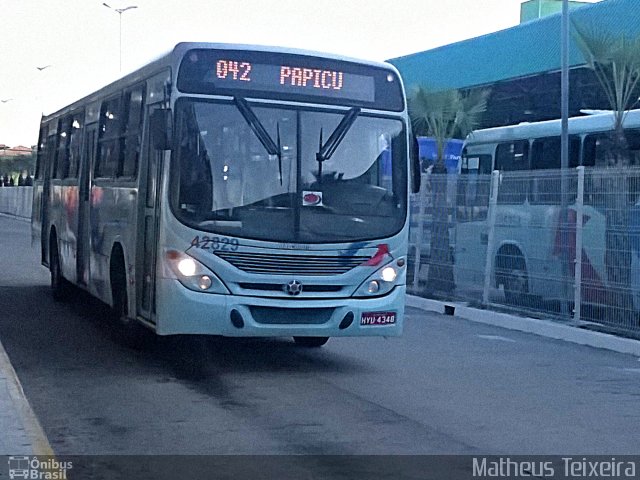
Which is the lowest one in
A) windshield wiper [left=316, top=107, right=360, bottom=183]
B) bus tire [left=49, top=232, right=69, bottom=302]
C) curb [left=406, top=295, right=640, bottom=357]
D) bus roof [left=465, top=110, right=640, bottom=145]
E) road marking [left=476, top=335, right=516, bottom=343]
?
road marking [left=476, top=335, right=516, bottom=343]

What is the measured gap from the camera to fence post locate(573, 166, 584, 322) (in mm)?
15273

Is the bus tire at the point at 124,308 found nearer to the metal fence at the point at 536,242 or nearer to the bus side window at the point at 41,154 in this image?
the metal fence at the point at 536,242

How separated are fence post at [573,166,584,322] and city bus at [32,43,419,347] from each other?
169 inches

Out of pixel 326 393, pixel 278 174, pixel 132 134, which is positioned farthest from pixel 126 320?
pixel 326 393

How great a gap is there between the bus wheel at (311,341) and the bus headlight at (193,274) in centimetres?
264

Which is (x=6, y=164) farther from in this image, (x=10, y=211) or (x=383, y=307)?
(x=383, y=307)

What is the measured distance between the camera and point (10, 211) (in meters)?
76.4

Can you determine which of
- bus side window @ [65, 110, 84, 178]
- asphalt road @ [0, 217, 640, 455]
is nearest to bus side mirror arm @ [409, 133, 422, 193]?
asphalt road @ [0, 217, 640, 455]

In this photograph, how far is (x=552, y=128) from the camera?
65.4 feet

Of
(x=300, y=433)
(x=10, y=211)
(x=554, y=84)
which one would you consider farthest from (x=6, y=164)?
(x=300, y=433)

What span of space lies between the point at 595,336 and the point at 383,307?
14.4ft

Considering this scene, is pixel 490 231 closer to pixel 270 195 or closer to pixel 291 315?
pixel 291 315

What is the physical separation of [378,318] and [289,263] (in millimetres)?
1147

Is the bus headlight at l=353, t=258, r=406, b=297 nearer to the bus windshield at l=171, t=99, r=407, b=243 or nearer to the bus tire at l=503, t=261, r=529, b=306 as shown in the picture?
the bus windshield at l=171, t=99, r=407, b=243
